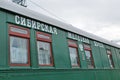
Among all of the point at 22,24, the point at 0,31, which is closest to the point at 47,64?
the point at 22,24

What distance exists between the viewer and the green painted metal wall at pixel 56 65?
3.46 metres

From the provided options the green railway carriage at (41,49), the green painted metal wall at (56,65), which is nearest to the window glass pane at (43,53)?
the green railway carriage at (41,49)

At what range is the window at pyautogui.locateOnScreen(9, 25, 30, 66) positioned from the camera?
12.0ft

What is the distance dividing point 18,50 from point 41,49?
70cm

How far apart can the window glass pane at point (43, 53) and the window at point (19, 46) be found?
366 mm

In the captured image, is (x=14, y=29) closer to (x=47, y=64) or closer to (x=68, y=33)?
(x=47, y=64)

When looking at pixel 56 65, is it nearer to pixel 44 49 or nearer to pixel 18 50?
pixel 44 49

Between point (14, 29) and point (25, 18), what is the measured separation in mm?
462

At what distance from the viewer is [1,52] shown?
3.40m

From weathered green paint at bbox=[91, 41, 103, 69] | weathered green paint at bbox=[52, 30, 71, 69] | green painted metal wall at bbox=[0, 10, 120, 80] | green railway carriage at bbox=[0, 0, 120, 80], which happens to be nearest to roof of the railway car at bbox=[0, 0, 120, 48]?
green railway carriage at bbox=[0, 0, 120, 80]

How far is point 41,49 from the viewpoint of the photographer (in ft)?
14.3

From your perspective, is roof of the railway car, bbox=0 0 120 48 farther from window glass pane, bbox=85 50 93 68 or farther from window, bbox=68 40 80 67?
window glass pane, bbox=85 50 93 68

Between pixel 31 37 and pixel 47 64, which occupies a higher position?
pixel 31 37

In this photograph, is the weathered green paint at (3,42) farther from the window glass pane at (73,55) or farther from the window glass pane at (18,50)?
the window glass pane at (73,55)
